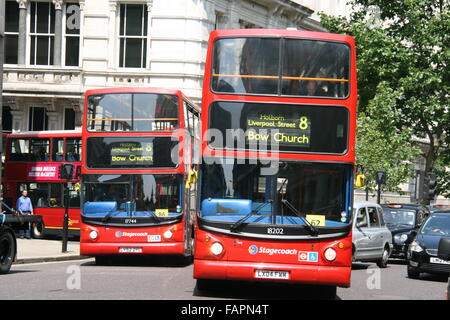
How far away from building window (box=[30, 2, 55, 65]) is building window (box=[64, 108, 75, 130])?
6.68 ft

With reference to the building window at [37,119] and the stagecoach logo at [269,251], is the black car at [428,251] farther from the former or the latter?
the building window at [37,119]

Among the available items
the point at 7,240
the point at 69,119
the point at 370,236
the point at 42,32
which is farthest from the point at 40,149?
the point at 7,240

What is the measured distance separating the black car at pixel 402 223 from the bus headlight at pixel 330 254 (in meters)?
13.8

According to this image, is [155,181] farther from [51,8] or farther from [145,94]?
[51,8]

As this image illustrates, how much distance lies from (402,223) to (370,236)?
560cm

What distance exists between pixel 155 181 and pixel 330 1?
1303 inches

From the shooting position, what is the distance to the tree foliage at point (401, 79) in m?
42.0

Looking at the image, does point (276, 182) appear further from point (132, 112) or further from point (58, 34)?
point (58, 34)

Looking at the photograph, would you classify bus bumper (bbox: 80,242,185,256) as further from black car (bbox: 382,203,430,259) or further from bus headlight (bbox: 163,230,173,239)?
black car (bbox: 382,203,430,259)

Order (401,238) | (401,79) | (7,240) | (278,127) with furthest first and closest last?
(401,79) < (401,238) < (7,240) < (278,127)

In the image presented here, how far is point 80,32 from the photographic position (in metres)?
37.5

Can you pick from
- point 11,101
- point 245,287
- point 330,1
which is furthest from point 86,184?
point 330,1

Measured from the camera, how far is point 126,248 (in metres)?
20.8

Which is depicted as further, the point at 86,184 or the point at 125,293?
the point at 86,184
